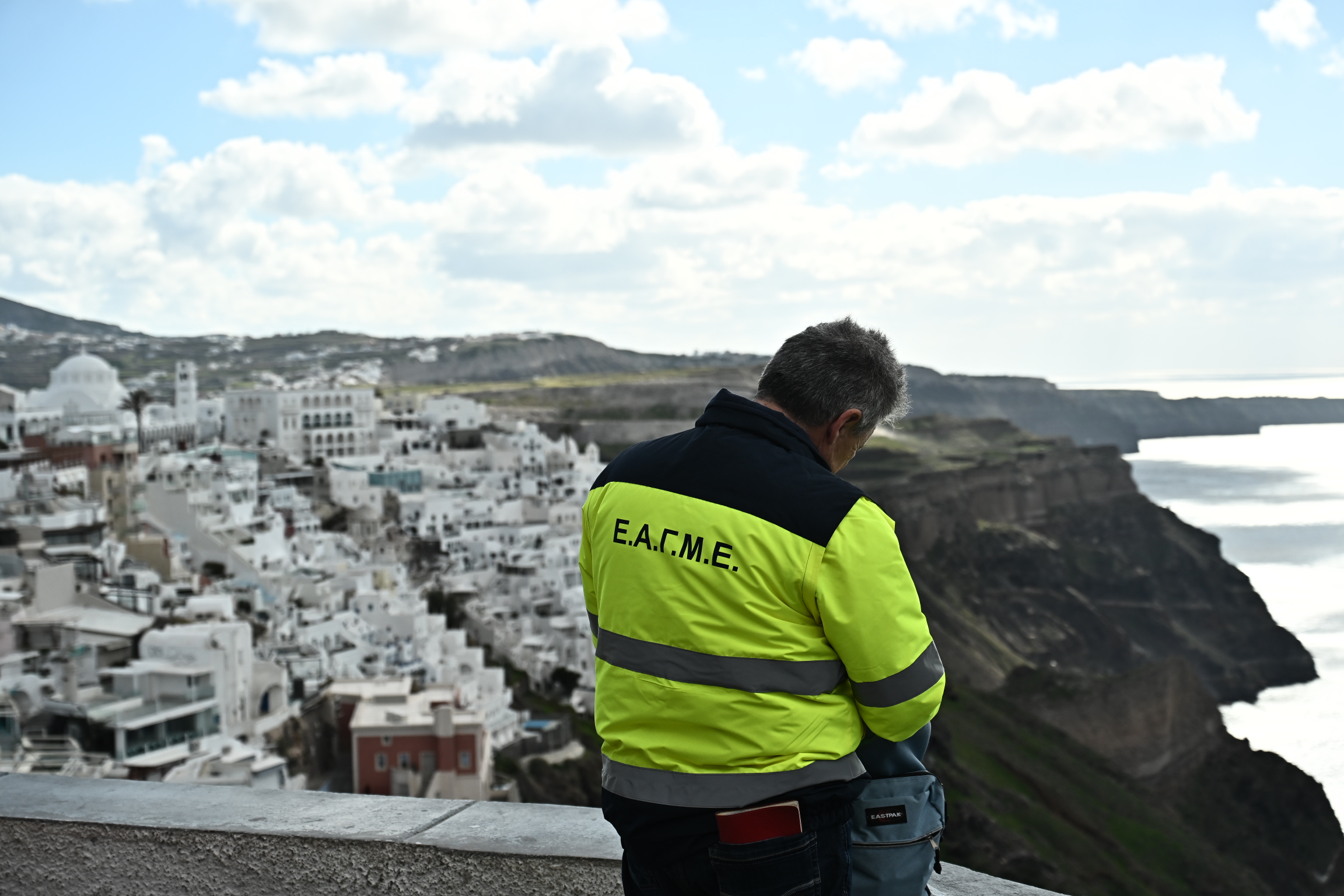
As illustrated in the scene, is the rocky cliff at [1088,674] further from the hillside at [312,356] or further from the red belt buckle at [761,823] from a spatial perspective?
the hillside at [312,356]

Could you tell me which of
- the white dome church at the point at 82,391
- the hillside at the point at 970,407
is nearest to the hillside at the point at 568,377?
the hillside at the point at 970,407

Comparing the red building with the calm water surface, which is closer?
the red building

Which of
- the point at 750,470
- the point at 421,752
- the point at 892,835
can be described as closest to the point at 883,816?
the point at 892,835

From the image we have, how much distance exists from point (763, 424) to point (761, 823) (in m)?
0.63

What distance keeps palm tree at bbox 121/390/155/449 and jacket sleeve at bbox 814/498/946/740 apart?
45.1m

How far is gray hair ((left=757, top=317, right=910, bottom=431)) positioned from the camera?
1821 millimetres

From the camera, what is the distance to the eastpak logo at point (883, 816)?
68.0 inches

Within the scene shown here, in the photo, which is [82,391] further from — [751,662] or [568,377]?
[568,377]

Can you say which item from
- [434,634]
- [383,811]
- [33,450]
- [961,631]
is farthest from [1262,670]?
[383,811]

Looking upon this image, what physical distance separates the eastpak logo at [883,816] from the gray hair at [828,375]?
2.10ft

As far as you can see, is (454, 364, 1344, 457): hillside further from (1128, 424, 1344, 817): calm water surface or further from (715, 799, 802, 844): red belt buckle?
(715, 799, 802, 844): red belt buckle

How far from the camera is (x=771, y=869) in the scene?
1622 mm

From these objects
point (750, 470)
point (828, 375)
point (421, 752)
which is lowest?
point (421, 752)

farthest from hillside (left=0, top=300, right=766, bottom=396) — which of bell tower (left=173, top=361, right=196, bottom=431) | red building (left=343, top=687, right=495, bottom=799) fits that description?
red building (left=343, top=687, right=495, bottom=799)
